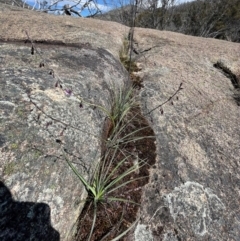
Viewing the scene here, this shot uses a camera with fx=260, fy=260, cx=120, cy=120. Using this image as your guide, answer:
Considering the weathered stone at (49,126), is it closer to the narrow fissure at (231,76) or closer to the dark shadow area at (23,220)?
the dark shadow area at (23,220)

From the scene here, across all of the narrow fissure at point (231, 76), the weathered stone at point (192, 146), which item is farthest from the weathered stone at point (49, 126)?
the narrow fissure at point (231, 76)

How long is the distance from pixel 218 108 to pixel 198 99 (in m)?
0.20

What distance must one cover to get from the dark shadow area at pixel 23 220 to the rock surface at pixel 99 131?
0.03 meters

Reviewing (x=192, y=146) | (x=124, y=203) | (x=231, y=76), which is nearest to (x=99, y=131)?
(x=124, y=203)

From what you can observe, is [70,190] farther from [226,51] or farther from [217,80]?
[226,51]

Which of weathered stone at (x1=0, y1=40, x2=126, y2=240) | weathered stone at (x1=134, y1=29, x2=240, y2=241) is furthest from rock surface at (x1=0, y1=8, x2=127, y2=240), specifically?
weathered stone at (x1=134, y1=29, x2=240, y2=241)

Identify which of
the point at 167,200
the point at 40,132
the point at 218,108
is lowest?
the point at 167,200

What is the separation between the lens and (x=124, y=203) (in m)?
1.37

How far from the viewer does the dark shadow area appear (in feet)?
3.11

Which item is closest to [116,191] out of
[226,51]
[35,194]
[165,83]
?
[35,194]

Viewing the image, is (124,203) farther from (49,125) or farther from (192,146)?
(192,146)

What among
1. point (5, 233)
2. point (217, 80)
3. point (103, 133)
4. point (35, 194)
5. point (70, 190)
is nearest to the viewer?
point (5, 233)

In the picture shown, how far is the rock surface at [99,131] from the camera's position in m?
1.16

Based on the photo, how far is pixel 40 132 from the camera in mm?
1258
